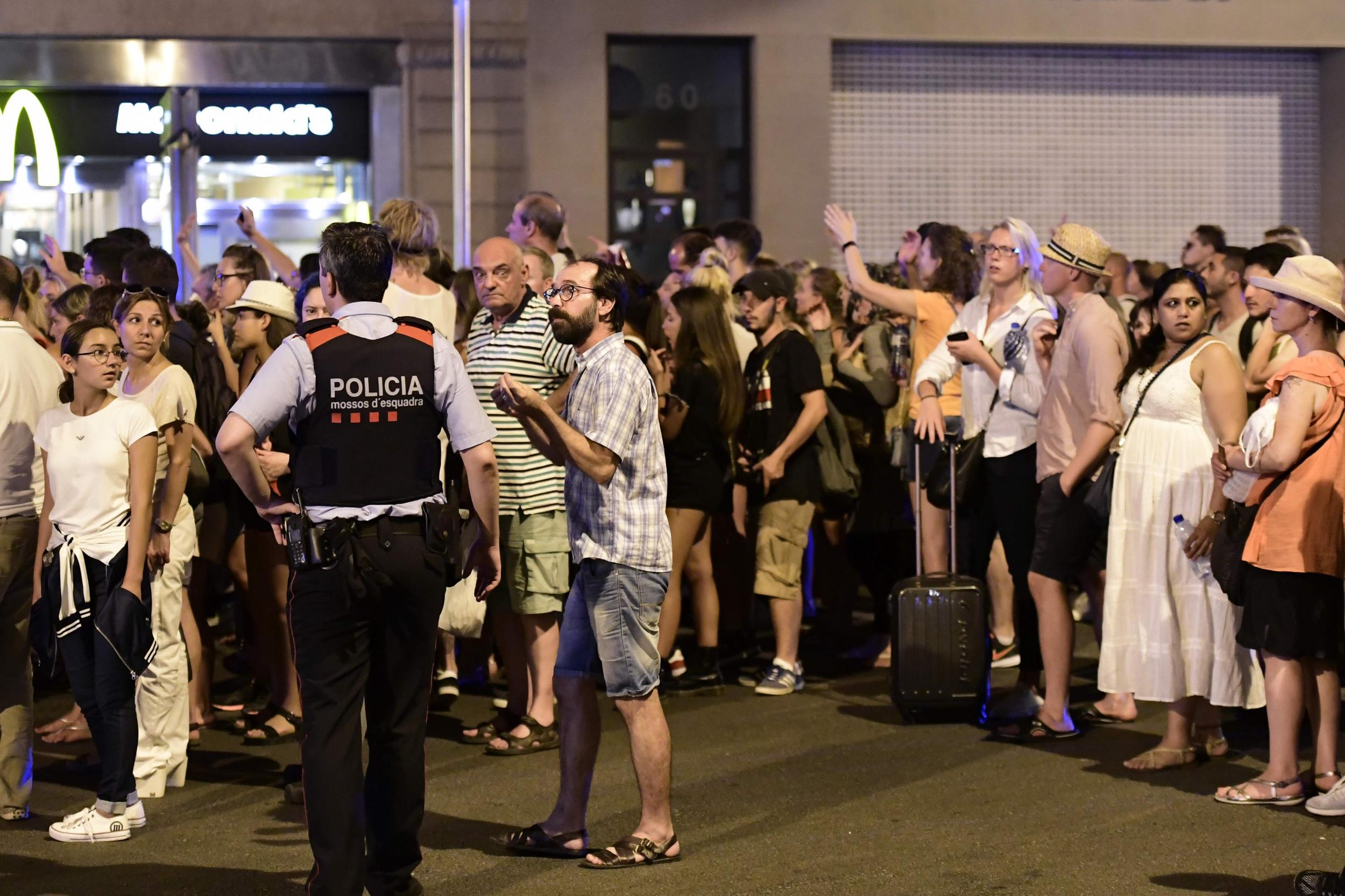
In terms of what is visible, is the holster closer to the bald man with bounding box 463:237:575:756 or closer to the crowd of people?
the crowd of people

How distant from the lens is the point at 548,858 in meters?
5.88

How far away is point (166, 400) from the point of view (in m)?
6.91

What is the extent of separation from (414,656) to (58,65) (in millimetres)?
12898

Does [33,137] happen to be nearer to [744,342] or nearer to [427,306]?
[744,342]

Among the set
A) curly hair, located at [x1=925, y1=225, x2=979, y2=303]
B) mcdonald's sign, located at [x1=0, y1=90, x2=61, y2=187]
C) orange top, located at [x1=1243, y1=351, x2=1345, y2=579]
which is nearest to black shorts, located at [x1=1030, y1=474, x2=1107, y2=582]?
orange top, located at [x1=1243, y1=351, x2=1345, y2=579]

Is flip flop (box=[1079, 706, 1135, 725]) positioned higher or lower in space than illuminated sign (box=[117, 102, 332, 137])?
lower

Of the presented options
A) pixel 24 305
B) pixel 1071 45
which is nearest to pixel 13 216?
pixel 24 305

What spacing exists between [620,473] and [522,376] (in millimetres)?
1608

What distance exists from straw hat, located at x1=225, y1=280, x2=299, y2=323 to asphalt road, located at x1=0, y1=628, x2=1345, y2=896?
6.42 ft

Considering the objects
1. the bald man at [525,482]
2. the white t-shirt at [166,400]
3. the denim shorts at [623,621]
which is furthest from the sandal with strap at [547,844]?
the white t-shirt at [166,400]

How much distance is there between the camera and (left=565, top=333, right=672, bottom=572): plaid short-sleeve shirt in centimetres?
559

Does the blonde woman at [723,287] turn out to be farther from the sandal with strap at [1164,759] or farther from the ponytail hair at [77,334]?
the ponytail hair at [77,334]

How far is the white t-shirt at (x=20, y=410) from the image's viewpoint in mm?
6535

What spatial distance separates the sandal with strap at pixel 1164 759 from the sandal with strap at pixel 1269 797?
513 millimetres
